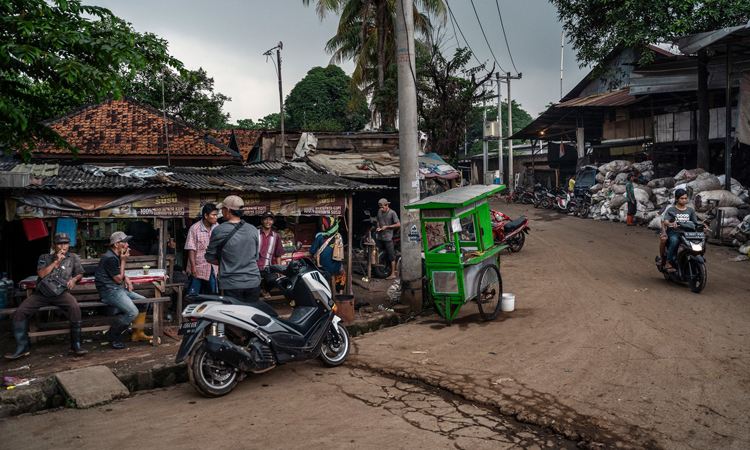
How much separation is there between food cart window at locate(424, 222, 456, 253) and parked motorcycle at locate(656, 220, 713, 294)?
160 inches

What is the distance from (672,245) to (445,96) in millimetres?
13140

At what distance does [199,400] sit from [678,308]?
270 inches

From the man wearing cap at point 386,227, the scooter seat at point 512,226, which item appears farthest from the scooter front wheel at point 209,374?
the scooter seat at point 512,226

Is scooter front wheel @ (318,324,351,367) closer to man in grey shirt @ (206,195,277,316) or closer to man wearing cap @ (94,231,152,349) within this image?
man in grey shirt @ (206,195,277,316)

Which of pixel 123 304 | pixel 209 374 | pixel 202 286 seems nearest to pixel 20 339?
pixel 123 304

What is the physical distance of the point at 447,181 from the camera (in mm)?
17938

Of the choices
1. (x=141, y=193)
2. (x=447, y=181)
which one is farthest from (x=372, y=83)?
(x=141, y=193)

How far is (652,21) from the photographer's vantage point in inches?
664

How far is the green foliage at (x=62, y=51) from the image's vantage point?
571 cm

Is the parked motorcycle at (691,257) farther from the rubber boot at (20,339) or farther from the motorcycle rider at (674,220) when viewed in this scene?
the rubber boot at (20,339)

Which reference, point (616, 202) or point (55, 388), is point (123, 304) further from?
point (616, 202)

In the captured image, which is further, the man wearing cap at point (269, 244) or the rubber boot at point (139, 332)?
the man wearing cap at point (269, 244)

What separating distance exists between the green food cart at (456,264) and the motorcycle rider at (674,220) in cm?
350

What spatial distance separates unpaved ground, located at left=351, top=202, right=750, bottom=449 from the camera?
165 inches
